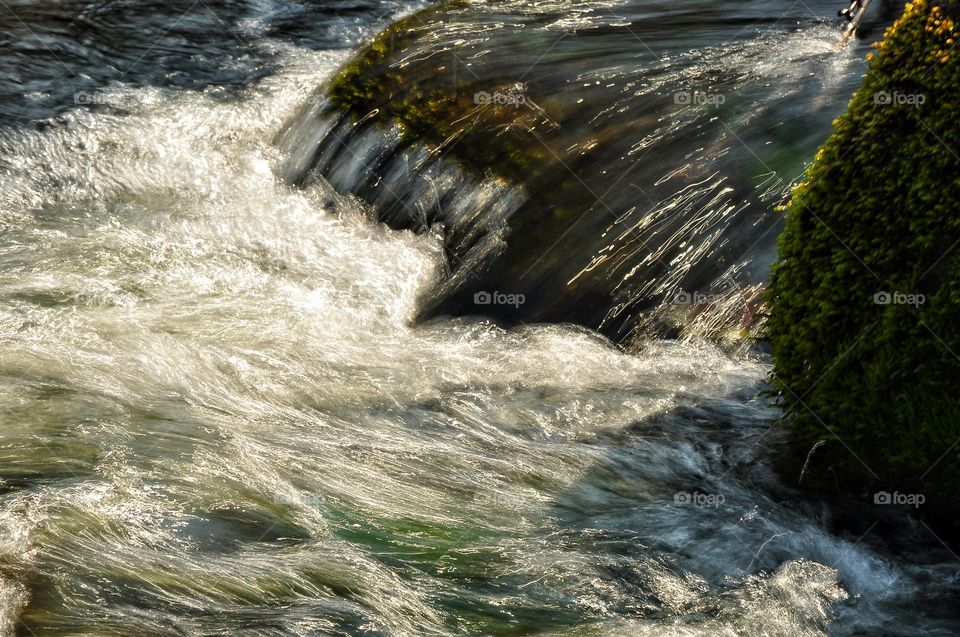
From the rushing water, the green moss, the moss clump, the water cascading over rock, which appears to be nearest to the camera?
the rushing water

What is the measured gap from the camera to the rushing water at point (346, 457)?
13.3ft

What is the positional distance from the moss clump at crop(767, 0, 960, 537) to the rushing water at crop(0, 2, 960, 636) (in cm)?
44

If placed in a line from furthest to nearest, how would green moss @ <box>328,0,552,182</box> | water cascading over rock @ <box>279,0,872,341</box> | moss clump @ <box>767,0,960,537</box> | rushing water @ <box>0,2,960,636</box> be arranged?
1. green moss @ <box>328,0,552,182</box>
2. water cascading over rock @ <box>279,0,872,341</box>
3. moss clump @ <box>767,0,960,537</box>
4. rushing water @ <box>0,2,960,636</box>

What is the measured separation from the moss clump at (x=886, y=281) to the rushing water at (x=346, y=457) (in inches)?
17.2

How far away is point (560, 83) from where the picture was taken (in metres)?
7.96

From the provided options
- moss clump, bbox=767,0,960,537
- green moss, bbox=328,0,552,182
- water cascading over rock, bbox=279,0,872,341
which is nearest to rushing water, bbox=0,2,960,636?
water cascading over rock, bbox=279,0,872,341

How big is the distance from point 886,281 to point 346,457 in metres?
2.63

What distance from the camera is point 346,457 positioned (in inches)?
201

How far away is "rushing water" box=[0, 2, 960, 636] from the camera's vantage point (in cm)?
406

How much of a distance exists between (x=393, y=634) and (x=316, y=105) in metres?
5.82

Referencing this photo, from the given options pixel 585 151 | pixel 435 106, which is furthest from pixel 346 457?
pixel 435 106

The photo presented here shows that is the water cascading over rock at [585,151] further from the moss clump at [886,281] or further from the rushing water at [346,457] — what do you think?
the moss clump at [886,281]

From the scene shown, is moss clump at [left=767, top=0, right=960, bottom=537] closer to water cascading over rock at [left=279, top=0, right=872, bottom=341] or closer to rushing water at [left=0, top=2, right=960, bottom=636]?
rushing water at [left=0, top=2, right=960, bottom=636]

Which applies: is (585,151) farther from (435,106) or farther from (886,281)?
(886,281)
